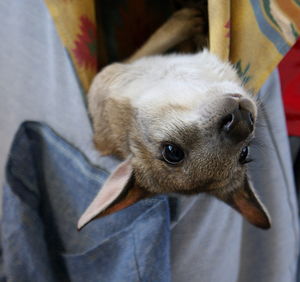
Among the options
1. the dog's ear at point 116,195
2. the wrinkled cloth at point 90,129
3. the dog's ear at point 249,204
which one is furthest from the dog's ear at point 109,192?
the dog's ear at point 249,204

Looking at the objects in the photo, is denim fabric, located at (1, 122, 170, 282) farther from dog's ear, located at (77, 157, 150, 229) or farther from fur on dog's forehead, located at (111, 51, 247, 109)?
fur on dog's forehead, located at (111, 51, 247, 109)

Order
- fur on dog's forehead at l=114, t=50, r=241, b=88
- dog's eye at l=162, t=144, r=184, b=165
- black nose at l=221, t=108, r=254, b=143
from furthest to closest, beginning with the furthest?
1. fur on dog's forehead at l=114, t=50, r=241, b=88
2. dog's eye at l=162, t=144, r=184, b=165
3. black nose at l=221, t=108, r=254, b=143

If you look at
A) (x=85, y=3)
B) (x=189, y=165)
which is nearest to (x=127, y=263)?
(x=189, y=165)

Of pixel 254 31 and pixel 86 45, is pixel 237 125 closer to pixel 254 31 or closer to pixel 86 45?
pixel 254 31

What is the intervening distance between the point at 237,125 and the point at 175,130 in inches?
7.5

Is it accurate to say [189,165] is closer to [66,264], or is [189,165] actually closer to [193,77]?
[193,77]

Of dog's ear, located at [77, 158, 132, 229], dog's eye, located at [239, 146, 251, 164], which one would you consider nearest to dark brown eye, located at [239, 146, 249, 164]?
dog's eye, located at [239, 146, 251, 164]

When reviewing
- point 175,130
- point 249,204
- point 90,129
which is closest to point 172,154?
point 175,130

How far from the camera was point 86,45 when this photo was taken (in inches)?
59.3

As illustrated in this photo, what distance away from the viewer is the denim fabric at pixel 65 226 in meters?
1.27

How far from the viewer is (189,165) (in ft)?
3.98

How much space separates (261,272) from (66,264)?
840 millimetres

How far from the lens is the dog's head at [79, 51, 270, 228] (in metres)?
1.14

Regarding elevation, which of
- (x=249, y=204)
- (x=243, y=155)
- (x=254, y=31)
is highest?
(x=254, y=31)
